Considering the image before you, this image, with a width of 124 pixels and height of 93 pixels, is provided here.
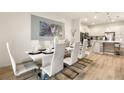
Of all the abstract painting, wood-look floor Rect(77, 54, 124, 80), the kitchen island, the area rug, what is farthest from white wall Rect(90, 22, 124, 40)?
the area rug

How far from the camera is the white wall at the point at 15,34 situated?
337cm

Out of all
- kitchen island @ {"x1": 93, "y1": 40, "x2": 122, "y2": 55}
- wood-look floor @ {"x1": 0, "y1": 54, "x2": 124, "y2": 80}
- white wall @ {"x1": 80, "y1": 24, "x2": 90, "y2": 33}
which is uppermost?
white wall @ {"x1": 80, "y1": 24, "x2": 90, "y2": 33}

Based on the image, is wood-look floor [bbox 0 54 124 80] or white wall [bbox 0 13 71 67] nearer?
wood-look floor [bbox 0 54 124 80]

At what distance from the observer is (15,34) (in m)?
3.73

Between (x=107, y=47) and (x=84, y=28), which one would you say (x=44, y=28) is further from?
(x=84, y=28)

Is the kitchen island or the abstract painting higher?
the abstract painting

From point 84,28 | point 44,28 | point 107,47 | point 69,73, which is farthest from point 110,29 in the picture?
point 69,73

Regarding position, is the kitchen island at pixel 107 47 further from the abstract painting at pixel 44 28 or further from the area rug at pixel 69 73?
the area rug at pixel 69 73

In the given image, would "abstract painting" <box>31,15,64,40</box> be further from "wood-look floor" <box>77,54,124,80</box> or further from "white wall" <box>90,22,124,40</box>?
"white wall" <box>90,22,124,40</box>

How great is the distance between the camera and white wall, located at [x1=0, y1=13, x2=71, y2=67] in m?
3.37

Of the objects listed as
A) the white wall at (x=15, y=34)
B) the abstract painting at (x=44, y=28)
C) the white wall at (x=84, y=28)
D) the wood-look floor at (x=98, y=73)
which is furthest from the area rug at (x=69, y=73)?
the white wall at (x=84, y=28)
